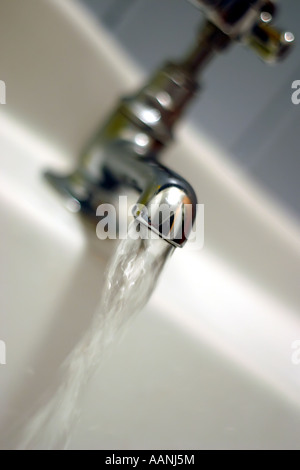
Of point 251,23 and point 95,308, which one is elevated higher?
point 251,23

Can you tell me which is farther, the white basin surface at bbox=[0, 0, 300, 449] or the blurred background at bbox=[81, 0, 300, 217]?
the blurred background at bbox=[81, 0, 300, 217]

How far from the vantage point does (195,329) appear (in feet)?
1.10

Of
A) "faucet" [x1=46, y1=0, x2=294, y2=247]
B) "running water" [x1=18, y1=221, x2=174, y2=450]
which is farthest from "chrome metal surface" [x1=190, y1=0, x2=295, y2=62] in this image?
"running water" [x1=18, y1=221, x2=174, y2=450]

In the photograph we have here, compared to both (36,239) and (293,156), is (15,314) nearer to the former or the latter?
(36,239)

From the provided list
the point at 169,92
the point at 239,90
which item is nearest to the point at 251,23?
the point at 169,92

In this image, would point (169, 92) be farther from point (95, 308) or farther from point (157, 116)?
point (95, 308)

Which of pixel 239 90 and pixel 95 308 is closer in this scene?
pixel 95 308

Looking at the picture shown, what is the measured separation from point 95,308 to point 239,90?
27 cm

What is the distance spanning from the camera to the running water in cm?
27

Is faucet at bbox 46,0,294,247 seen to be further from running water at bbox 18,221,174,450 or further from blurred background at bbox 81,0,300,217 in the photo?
blurred background at bbox 81,0,300,217

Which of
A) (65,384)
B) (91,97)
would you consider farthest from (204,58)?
(65,384)

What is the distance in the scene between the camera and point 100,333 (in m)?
0.29

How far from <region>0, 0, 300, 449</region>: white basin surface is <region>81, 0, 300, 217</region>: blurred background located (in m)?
0.03
